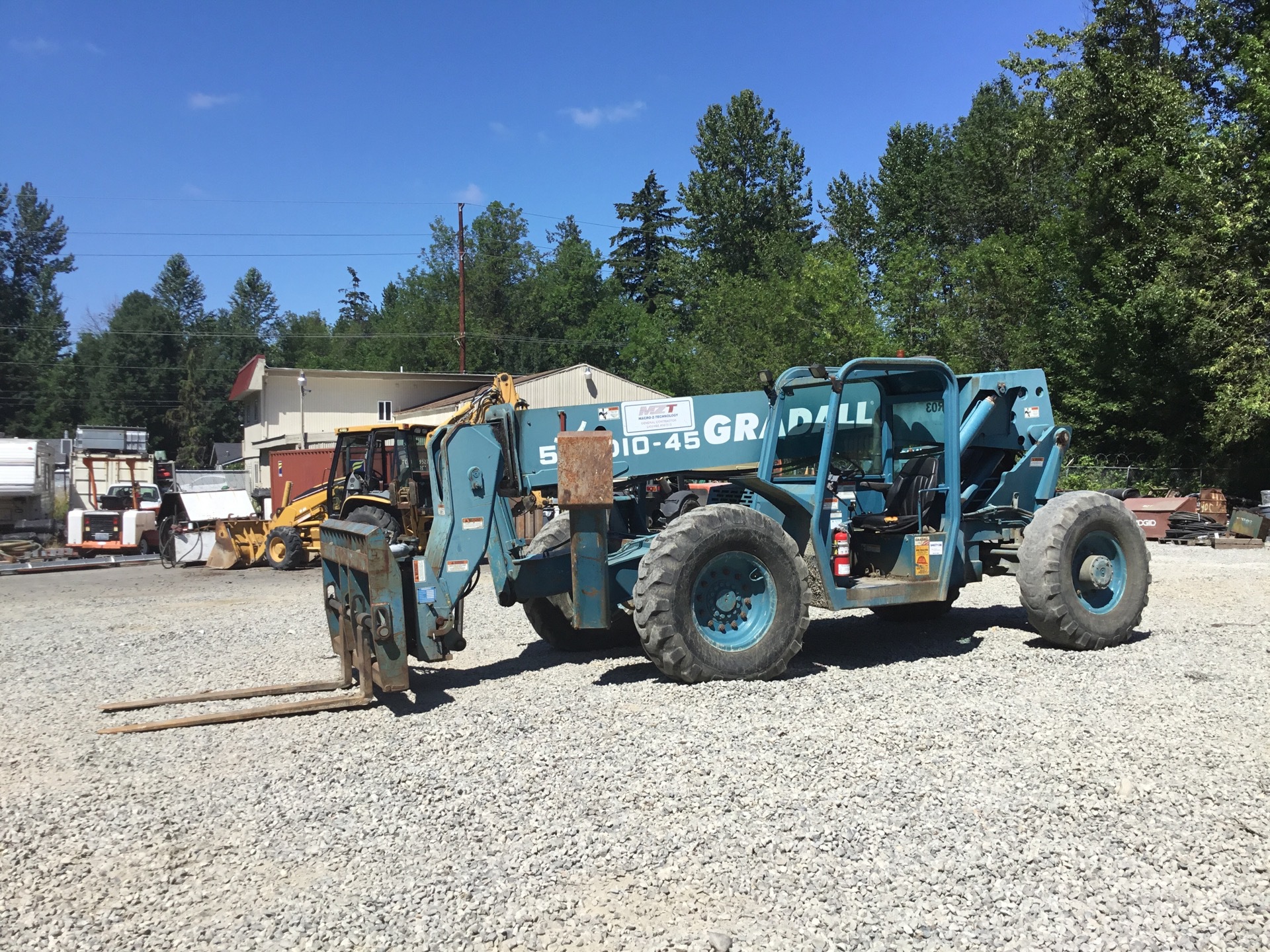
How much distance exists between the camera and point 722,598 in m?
7.08

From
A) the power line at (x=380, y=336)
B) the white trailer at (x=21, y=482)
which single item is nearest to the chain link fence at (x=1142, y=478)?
the white trailer at (x=21, y=482)

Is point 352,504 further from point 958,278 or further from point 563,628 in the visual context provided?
point 958,278

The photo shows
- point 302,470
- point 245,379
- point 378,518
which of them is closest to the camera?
point 378,518

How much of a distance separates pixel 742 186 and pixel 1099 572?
47.3 m

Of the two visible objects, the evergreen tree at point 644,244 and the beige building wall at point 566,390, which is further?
the evergreen tree at point 644,244

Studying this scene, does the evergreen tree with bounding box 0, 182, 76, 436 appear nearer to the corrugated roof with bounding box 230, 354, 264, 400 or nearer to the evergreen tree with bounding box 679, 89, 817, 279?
the corrugated roof with bounding box 230, 354, 264, 400

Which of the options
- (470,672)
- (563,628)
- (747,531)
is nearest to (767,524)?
(747,531)

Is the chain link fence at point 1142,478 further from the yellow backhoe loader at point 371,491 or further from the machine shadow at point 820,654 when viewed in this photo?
the machine shadow at point 820,654

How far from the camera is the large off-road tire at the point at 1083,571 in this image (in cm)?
802

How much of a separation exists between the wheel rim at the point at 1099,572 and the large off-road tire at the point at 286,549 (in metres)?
14.2

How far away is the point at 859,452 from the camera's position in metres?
8.66

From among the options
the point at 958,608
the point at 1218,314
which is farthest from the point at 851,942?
the point at 1218,314

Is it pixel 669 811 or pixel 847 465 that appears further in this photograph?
pixel 847 465

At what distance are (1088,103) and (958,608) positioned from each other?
72.8 ft
